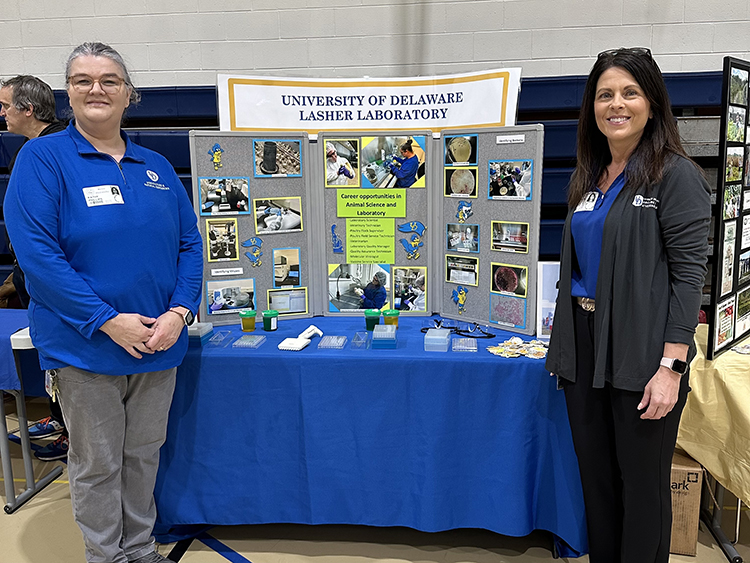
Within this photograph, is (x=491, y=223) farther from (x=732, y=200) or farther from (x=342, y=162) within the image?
(x=732, y=200)

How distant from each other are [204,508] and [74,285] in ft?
3.32

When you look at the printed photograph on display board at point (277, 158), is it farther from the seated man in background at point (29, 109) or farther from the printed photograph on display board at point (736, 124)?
the printed photograph on display board at point (736, 124)

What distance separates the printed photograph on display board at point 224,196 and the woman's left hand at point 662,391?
154 centimetres

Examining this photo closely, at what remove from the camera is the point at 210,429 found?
1926mm

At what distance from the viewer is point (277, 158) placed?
2.15 m

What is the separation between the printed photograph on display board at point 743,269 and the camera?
6.10 ft

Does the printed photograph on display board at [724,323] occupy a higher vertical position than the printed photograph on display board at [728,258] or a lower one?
lower

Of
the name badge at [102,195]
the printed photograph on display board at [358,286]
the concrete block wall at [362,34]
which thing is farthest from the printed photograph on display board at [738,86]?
the name badge at [102,195]

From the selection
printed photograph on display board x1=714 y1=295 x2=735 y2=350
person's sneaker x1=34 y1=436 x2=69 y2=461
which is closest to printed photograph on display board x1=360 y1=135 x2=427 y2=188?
printed photograph on display board x1=714 y1=295 x2=735 y2=350

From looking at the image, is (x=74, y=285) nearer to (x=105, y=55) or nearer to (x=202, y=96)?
(x=105, y=55)

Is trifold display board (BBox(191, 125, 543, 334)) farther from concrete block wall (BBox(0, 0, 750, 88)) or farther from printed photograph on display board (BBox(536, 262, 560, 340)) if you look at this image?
concrete block wall (BBox(0, 0, 750, 88))

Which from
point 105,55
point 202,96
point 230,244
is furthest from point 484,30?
point 105,55

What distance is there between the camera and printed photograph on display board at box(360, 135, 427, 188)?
2.13m

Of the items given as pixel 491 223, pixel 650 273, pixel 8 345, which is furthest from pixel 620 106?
pixel 8 345
